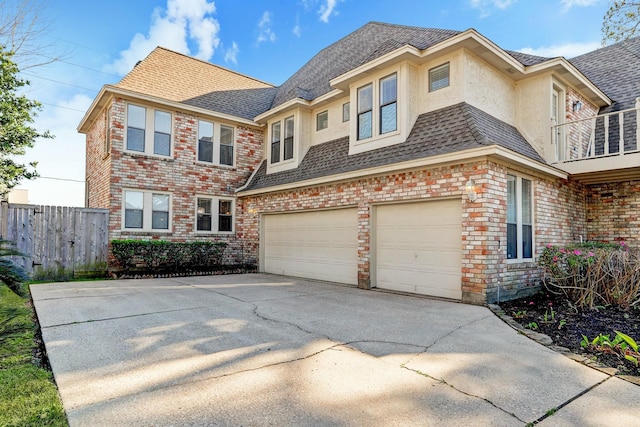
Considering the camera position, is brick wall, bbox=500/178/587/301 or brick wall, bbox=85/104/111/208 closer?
brick wall, bbox=500/178/587/301

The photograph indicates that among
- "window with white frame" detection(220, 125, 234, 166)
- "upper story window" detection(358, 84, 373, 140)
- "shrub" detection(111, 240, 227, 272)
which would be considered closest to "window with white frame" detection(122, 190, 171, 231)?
"shrub" detection(111, 240, 227, 272)

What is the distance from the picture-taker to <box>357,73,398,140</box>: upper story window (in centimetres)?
840

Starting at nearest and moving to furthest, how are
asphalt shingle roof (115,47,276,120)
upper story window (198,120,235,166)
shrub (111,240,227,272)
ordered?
1. shrub (111,240,227,272)
2. asphalt shingle roof (115,47,276,120)
3. upper story window (198,120,235,166)

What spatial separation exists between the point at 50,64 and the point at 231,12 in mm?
10816

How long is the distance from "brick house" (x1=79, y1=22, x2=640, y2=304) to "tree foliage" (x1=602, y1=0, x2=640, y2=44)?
1163mm

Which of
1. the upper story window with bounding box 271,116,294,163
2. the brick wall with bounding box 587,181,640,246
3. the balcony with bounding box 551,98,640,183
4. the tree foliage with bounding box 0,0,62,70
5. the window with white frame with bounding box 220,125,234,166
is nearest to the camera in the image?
the tree foliage with bounding box 0,0,62,70

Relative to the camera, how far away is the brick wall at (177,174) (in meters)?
10.4

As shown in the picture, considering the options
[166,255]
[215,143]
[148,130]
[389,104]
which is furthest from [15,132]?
[389,104]

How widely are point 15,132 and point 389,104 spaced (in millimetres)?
15052

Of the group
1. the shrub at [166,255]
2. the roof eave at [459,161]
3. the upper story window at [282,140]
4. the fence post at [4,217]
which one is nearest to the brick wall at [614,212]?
the roof eave at [459,161]

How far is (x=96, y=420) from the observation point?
2.35m

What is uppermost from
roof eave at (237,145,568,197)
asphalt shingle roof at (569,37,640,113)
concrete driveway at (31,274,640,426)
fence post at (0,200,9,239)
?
asphalt shingle roof at (569,37,640,113)

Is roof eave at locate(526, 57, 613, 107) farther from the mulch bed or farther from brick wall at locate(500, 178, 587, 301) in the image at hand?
the mulch bed

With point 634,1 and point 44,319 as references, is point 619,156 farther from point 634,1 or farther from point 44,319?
point 44,319
